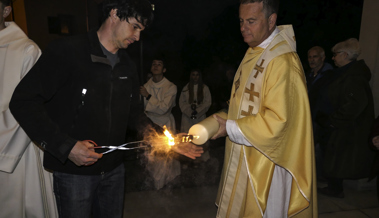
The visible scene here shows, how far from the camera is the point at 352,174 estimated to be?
4.21 m

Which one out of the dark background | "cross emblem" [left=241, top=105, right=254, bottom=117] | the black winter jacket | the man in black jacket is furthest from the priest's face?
the dark background

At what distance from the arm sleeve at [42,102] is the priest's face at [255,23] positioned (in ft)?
4.67

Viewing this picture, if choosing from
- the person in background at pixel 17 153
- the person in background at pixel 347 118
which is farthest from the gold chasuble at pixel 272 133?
the person in background at pixel 347 118

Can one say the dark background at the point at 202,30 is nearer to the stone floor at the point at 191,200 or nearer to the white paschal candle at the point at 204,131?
the stone floor at the point at 191,200

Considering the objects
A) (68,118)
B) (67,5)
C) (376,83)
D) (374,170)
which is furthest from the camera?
(67,5)

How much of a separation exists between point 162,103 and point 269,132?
295 cm

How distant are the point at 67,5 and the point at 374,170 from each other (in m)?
8.53

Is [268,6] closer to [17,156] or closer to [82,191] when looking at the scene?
[82,191]

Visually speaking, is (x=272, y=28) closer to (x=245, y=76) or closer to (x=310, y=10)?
(x=245, y=76)

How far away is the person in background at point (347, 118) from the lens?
159 inches

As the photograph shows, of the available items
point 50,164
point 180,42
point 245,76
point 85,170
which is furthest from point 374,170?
point 180,42

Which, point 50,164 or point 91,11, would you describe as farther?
point 91,11

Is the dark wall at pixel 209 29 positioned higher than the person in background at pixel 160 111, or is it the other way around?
the dark wall at pixel 209 29

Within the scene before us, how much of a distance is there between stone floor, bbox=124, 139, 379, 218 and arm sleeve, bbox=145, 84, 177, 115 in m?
1.30
